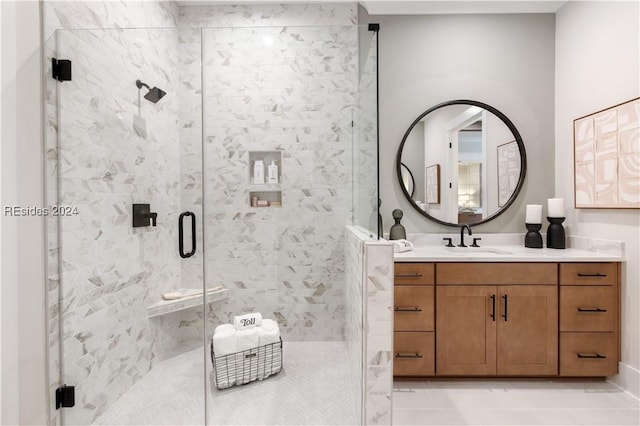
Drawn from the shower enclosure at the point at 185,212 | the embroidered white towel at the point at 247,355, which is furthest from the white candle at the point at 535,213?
the embroidered white towel at the point at 247,355

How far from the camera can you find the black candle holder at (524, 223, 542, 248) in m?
2.65

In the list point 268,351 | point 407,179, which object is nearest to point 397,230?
point 407,179

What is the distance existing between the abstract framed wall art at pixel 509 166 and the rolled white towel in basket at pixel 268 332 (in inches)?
85.2

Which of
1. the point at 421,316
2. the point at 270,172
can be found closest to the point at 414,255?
the point at 421,316

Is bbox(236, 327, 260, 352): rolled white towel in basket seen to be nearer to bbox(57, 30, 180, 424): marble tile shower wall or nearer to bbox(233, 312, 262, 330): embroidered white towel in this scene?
bbox(233, 312, 262, 330): embroidered white towel

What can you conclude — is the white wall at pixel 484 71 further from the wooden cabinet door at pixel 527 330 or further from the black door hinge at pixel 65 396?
the black door hinge at pixel 65 396

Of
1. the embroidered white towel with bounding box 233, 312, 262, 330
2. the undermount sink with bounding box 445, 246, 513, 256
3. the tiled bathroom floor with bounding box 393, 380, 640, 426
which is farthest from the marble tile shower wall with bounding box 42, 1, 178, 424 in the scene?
the undermount sink with bounding box 445, 246, 513, 256

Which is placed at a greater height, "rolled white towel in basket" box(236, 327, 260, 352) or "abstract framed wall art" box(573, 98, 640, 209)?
"abstract framed wall art" box(573, 98, 640, 209)

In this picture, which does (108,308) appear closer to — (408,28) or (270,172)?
(270,172)

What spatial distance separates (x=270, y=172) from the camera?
1837 mm

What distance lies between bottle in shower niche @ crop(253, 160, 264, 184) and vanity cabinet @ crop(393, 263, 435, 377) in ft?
3.54

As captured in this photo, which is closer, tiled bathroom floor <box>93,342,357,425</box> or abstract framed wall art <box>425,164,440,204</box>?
tiled bathroom floor <box>93,342,357,425</box>

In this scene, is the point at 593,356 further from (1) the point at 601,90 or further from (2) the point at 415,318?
(1) the point at 601,90

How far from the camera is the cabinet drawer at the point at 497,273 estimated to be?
7.38 feet
